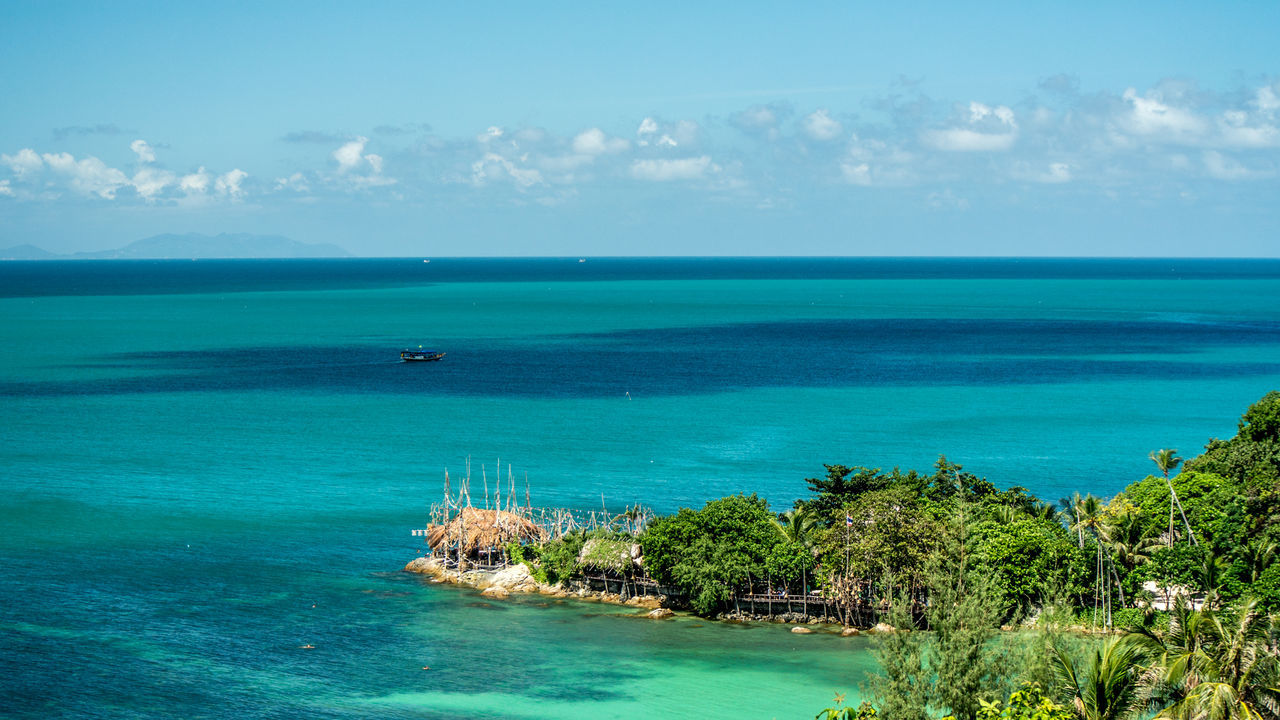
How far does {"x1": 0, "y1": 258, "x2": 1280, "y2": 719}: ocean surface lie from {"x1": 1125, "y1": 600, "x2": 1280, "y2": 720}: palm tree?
13.7 meters

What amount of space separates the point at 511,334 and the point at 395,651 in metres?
122

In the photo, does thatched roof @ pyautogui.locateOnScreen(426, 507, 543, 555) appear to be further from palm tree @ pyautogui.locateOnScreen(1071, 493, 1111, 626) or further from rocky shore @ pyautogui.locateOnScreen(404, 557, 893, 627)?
palm tree @ pyautogui.locateOnScreen(1071, 493, 1111, 626)

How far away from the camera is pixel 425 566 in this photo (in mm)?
52438

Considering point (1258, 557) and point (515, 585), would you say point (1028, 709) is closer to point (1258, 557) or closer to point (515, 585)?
point (1258, 557)

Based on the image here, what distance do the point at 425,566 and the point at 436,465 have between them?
71.8 ft

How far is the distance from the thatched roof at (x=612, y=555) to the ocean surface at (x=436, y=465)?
1920mm

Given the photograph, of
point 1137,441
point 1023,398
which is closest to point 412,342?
point 1023,398

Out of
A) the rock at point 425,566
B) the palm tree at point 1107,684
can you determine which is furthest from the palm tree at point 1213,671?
the rock at point 425,566

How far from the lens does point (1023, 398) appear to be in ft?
335

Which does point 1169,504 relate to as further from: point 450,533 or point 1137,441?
point 1137,441

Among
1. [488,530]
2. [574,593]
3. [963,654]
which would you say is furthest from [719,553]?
[963,654]

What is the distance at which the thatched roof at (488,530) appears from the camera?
51.3m

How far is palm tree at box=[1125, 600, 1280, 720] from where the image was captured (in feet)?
78.7

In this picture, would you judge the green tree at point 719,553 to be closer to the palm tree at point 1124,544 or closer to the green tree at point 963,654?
the palm tree at point 1124,544
